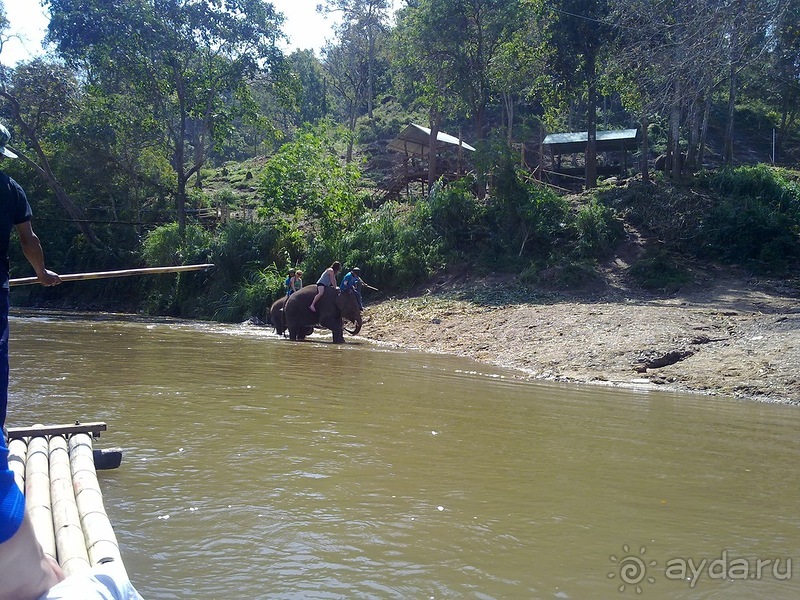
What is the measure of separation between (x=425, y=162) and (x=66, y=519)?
116 ft

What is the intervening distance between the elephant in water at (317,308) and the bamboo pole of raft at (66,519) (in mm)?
12111

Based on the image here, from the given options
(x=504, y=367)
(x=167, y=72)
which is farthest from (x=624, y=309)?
(x=167, y=72)

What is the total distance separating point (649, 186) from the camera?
24.8 m

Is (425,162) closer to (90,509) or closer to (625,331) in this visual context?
(625,331)

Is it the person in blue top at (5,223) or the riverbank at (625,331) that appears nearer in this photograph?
the person in blue top at (5,223)

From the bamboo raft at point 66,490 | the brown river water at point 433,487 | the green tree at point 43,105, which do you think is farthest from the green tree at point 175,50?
the bamboo raft at point 66,490

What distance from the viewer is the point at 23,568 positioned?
2557 millimetres

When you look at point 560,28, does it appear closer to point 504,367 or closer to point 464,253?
point 464,253

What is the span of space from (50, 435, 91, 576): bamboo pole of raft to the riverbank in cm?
801

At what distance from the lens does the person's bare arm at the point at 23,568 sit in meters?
2.51

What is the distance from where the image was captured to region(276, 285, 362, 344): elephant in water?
1688 cm

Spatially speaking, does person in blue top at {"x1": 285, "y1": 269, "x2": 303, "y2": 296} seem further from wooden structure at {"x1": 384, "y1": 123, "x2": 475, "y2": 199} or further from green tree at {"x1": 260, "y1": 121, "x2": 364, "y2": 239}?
wooden structure at {"x1": 384, "y1": 123, "x2": 475, "y2": 199}

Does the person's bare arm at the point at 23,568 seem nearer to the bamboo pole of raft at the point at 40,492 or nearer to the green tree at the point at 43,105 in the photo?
the bamboo pole of raft at the point at 40,492

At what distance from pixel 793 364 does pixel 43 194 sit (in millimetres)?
34531
